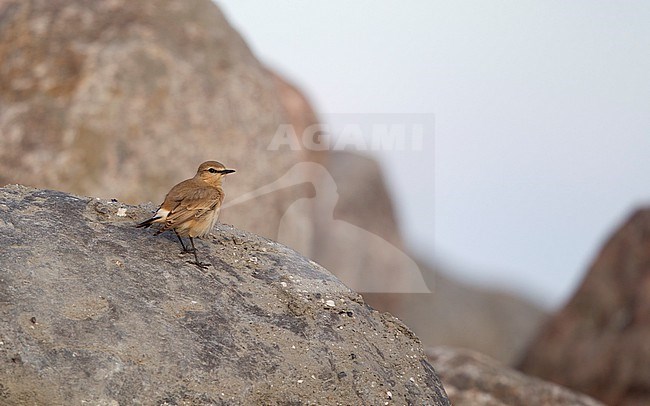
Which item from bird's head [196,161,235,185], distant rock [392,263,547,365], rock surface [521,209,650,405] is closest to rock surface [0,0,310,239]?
rock surface [521,209,650,405]

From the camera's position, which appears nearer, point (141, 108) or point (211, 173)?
point (211, 173)

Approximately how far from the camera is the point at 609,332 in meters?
13.0

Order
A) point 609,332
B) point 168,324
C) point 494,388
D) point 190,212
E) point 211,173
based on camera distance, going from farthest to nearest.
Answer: point 609,332 < point 494,388 < point 211,173 < point 190,212 < point 168,324

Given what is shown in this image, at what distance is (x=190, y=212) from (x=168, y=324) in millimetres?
1097

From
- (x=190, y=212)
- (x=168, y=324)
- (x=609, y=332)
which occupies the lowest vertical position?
(x=609, y=332)

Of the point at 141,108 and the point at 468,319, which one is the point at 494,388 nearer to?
the point at 141,108

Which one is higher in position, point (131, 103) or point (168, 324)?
point (131, 103)

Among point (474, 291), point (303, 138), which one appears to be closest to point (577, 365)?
point (303, 138)

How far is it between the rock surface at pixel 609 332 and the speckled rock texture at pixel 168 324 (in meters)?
7.04

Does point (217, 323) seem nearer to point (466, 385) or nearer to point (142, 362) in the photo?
point (142, 362)

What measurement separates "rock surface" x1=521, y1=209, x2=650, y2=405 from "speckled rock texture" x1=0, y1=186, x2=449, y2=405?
704 cm

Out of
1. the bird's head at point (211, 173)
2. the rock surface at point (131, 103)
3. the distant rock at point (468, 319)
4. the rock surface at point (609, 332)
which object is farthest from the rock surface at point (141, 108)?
the distant rock at point (468, 319)

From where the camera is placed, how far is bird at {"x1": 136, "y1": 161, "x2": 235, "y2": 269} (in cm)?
607

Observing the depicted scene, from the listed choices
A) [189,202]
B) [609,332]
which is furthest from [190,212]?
[609,332]
